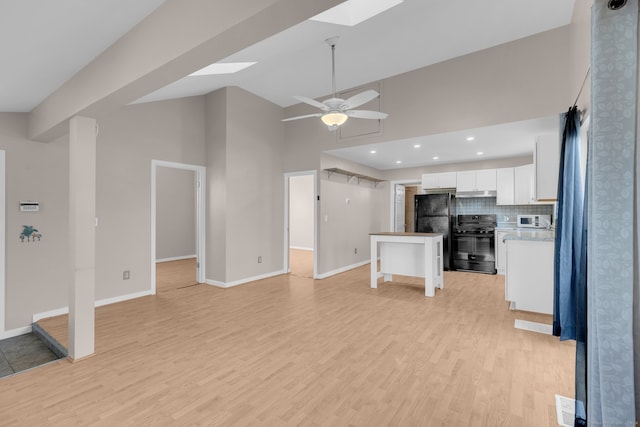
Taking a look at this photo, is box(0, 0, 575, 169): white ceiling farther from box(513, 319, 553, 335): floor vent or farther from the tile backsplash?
box(513, 319, 553, 335): floor vent

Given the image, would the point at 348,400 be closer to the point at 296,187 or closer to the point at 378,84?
the point at 378,84

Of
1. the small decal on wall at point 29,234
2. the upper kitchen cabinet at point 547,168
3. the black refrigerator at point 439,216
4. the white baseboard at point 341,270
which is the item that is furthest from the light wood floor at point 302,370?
the black refrigerator at point 439,216

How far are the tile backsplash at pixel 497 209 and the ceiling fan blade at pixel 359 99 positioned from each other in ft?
14.9

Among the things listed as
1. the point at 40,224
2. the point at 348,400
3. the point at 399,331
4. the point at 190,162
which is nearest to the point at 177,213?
the point at 190,162

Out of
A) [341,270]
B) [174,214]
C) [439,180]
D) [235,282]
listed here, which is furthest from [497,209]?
[174,214]

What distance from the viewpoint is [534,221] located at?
569cm

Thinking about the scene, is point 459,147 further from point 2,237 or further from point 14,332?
point 14,332

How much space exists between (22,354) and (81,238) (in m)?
1.38

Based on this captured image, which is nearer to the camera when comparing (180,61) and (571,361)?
(180,61)

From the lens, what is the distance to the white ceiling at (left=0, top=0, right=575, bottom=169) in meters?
1.73

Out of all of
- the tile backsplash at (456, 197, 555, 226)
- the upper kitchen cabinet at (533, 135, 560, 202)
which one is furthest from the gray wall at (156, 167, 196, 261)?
the upper kitchen cabinet at (533, 135, 560, 202)

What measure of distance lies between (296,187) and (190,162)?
5495 mm

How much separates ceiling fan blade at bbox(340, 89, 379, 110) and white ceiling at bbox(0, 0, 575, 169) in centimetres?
85

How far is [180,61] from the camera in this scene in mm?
1707
